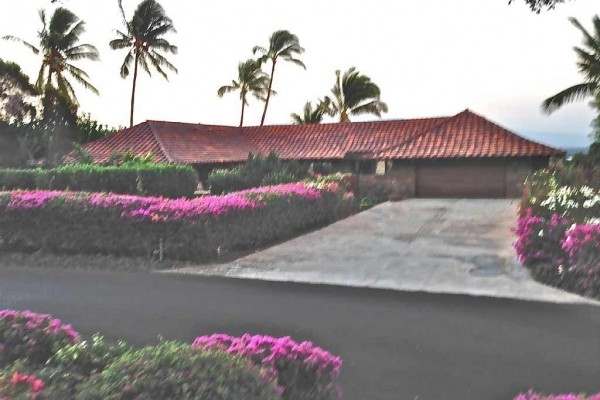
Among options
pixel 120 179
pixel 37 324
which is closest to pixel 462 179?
pixel 120 179

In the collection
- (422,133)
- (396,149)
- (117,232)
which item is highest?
(422,133)

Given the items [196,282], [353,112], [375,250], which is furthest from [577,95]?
[196,282]

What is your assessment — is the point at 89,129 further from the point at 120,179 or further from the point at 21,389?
the point at 21,389

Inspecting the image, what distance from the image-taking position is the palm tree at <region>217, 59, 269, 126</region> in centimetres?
5362

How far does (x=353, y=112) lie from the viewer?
50.5 metres

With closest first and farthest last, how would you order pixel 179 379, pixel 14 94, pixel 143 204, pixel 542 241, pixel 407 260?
pixel 179 379 < pixel 542 241 < pixel 407 260 < pixel 143 204 < pixel 14 94

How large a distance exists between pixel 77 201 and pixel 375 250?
6.71 m

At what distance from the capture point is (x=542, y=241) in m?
11.2

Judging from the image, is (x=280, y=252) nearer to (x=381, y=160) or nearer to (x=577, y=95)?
(x=381, y=160)

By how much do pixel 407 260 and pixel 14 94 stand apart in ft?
118

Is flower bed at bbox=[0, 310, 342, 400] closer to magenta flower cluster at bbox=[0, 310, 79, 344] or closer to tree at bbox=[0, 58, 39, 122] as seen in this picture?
magenta flower cluster at bbox=[0, 310, 79, 344]

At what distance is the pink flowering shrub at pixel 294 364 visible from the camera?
3889mm

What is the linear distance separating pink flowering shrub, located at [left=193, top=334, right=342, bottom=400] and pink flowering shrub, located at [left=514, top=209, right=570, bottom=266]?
7.81m

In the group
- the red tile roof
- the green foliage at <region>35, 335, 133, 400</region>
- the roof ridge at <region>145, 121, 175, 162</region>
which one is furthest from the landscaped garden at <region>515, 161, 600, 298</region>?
the roof ridge at <region>145, 121, 175, 162</region>
